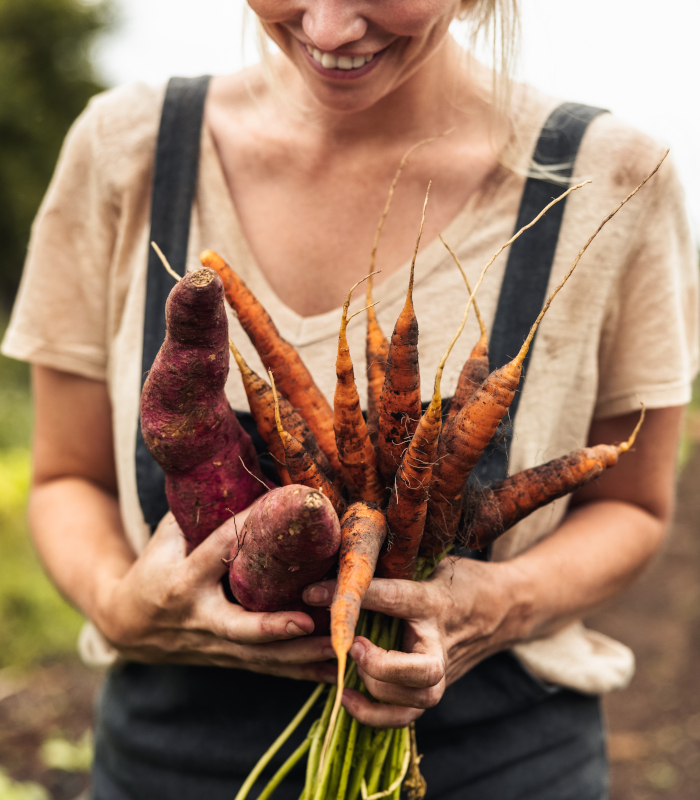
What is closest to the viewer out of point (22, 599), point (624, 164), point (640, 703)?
point (624, 164)

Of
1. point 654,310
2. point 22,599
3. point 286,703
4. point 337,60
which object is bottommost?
point 22,599

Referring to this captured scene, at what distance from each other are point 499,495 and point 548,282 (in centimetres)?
32

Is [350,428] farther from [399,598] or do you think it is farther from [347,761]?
[347,761]

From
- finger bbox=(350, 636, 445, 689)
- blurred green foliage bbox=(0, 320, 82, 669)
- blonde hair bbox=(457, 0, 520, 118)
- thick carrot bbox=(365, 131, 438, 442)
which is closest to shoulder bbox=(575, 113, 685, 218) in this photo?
blonde hair bbox=(457, 0, 520, 118)

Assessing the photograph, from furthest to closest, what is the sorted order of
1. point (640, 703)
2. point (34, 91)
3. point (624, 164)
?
point (34, 91) < point (640, 703) < point (624, 164)

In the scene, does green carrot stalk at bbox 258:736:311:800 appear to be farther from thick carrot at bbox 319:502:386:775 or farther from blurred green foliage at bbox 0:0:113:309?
blurred green foliage at bbox 0:0:113:309

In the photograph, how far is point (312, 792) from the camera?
2.78ft

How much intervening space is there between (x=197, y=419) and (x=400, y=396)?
8.9 inches

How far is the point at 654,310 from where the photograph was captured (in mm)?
1057

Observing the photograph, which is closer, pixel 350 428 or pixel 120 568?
pixel 350 428

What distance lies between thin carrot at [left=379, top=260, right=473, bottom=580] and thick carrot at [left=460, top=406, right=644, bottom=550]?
0.29ft

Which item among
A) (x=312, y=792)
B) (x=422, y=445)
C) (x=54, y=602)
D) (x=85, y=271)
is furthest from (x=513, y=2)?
(x=54, y=602)

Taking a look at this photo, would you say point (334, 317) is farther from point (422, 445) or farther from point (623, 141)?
point (623, 141)

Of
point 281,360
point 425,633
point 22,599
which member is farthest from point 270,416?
point 22,599
